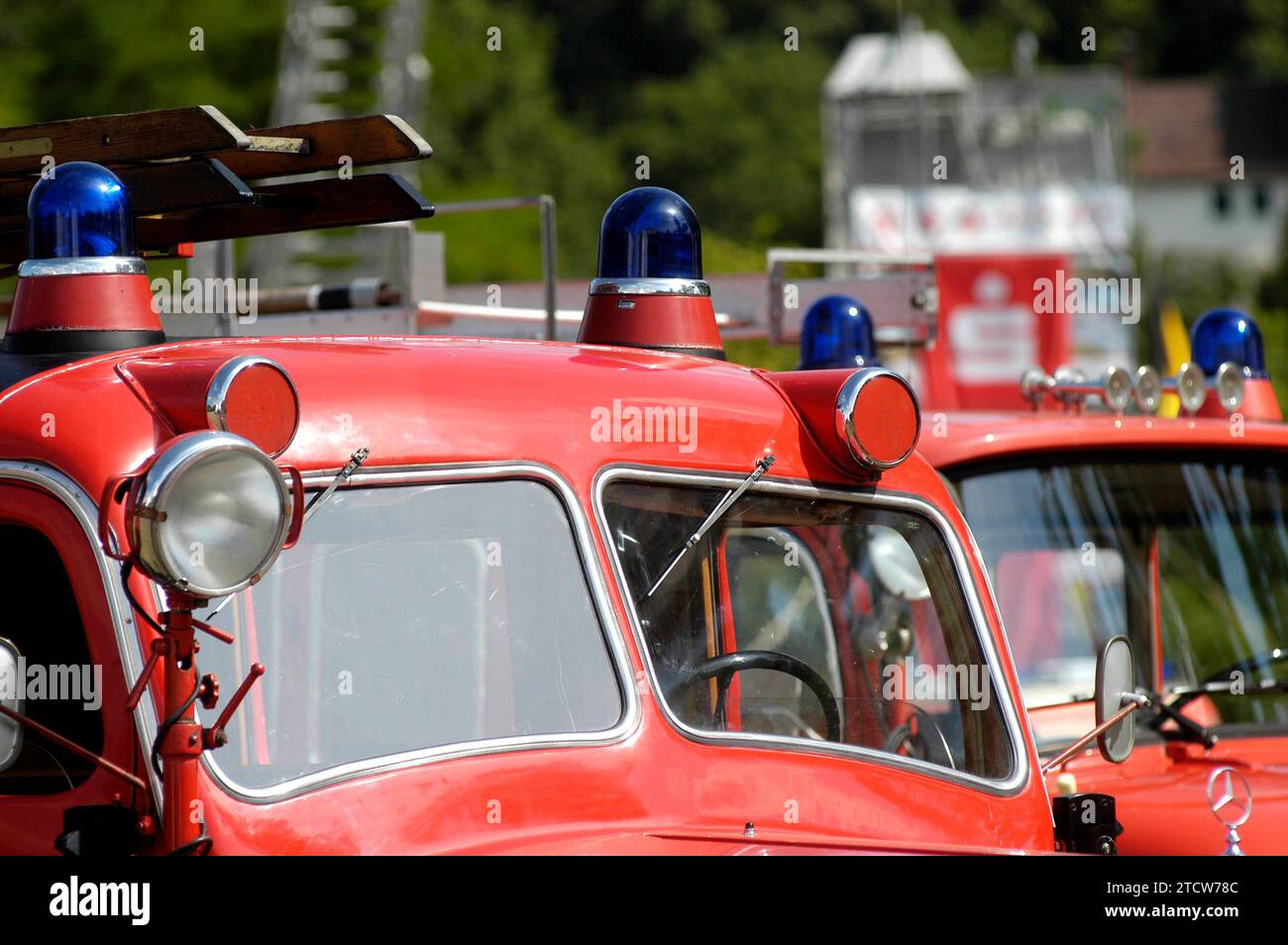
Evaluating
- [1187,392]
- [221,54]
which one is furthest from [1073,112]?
[1187,392]

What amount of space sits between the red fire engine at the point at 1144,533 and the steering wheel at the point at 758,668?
1989 millimetres

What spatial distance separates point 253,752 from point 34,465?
21.9 inches

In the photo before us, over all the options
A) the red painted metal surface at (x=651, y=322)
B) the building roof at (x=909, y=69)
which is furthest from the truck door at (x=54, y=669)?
the building roof at (x=909, y=69)

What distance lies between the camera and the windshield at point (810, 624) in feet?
11.5

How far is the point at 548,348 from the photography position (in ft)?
12.3

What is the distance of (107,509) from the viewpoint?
2.81m

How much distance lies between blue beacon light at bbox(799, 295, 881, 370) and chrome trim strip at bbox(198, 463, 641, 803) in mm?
2776

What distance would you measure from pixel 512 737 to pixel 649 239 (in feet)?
4.42

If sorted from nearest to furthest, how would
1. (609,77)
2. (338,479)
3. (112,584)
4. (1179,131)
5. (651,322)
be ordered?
1. (112,584)
2. (338,479)
3. (651,322)
4. (609,77)
5. (1179,131)

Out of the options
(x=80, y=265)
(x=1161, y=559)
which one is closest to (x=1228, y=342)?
(x=1161, y=559)

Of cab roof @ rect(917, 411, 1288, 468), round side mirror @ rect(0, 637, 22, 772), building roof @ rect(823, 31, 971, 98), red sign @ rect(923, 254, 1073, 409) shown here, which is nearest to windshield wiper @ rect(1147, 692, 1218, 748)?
cab roof @ rect(917, 411, 1288, 468)

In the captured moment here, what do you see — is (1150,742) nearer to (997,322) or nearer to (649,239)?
(649,239)

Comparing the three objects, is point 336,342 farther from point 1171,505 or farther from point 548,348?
point 1171,505

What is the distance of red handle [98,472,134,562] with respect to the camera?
9.17ft
